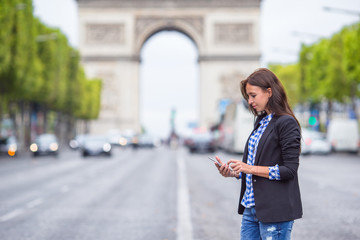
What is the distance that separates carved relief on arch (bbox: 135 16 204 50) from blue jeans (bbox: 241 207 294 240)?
63.9 meters

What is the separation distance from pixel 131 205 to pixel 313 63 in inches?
1868

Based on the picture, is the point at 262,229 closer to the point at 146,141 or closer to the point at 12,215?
the point at 12,215

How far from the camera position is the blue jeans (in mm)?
4004

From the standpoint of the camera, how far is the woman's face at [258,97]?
416 cm

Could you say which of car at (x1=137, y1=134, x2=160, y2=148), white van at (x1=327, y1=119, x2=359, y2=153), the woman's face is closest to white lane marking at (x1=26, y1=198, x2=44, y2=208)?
the woman's face

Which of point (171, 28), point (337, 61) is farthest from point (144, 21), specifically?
point (337, 61)

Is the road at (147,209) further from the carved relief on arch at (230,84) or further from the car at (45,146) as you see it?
the carved relief on arch at (230,84)

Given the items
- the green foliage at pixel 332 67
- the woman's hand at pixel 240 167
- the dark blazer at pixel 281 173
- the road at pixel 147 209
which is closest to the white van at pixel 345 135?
the green foliage at pixel 332 67

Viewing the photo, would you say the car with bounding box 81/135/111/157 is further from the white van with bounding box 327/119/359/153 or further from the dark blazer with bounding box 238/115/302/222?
the dark blazer with bounding box 238/115/302/222

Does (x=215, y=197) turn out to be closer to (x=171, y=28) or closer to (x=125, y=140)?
(x=125, y=140)

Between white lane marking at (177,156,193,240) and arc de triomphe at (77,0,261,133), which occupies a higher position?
arc de triomphe at (77,0,261,133)

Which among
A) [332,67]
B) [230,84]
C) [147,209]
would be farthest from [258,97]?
[230,84]

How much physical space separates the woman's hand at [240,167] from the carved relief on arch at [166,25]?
2520 inches

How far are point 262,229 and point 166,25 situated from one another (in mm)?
64695
